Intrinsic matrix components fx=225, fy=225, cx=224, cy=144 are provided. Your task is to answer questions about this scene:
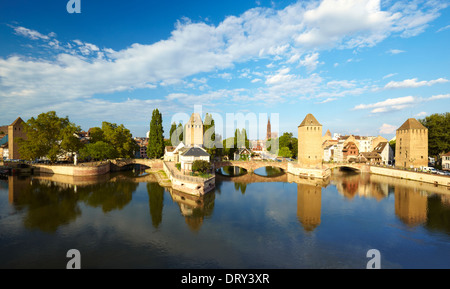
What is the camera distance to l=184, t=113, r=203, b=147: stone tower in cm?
5603

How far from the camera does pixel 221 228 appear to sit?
20.0m

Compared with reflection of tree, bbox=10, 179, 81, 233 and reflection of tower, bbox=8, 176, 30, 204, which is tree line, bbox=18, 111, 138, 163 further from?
reflection of tree, bbox=10, 179, 81, 233

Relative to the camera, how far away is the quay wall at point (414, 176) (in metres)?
38.6

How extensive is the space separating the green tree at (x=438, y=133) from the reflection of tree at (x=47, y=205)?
70.7m

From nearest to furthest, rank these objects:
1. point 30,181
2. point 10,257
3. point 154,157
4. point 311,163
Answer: point 10,257 → point 30,181 → point 311,163 → point 154,157

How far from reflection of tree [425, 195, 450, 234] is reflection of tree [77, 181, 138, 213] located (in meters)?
32.4

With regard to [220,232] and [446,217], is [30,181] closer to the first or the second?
[220,232]

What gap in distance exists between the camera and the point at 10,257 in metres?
14.6

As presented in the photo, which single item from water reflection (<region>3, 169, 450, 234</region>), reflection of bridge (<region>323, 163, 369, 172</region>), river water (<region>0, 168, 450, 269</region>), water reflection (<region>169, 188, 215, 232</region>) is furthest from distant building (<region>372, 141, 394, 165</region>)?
water reflection (<region>169, 188, 215, 232</region>)

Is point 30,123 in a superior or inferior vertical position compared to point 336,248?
superior

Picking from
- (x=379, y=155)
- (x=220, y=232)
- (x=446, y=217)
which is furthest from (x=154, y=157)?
(x=379, y=155)
